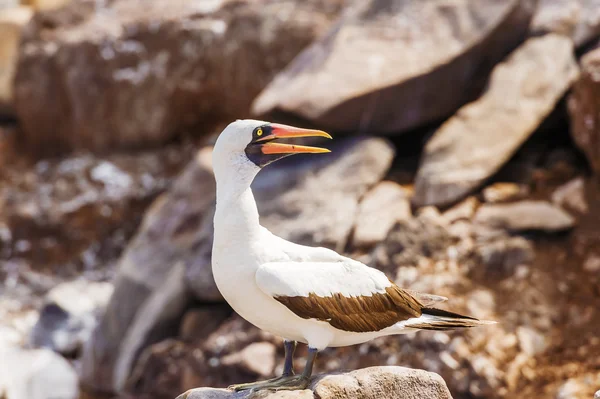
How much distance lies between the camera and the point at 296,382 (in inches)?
154

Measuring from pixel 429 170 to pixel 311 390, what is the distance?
4394 millimetres

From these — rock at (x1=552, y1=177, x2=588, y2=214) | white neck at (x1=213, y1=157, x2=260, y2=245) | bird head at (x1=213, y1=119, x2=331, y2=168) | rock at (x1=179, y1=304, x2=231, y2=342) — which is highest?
bird head at (x1=213, y1=119, x2=331, y2=168)

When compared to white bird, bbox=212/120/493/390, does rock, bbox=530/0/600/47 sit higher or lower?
lower

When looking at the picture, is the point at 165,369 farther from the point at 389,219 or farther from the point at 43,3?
the point at 43,3

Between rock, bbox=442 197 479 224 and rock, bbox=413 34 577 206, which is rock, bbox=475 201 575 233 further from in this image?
rock, bbox=413 34 577 206

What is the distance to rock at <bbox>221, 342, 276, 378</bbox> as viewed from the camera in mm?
7180

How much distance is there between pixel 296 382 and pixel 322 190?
4.29m

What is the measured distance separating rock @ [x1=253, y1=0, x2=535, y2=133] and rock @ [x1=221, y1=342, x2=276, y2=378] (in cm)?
237

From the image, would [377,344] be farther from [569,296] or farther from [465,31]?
[465,31]

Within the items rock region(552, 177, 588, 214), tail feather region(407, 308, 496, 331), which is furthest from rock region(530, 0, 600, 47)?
tail feather region(407, 308, 496, 331)

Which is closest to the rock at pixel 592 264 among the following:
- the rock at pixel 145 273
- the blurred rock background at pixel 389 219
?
the blurred rock background at pixel 389 219

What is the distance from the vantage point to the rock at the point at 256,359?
718 cm

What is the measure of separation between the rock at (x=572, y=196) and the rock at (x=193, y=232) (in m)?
1.67

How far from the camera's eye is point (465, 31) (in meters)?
8.74
